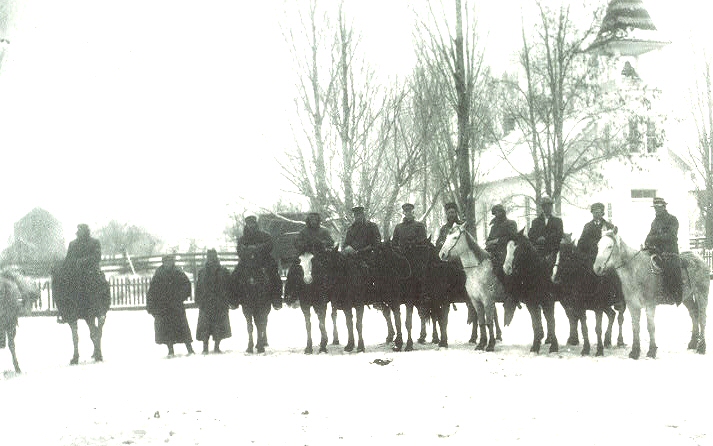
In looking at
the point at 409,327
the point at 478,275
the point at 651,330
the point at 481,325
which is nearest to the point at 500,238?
the point at 478,275

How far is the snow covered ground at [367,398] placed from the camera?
877 cm

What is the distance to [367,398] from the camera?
10562 mm

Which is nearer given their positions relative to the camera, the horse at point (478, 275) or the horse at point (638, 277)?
the horse at point (638, 277)

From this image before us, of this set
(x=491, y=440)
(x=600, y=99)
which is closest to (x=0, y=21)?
(x=491, y=440)

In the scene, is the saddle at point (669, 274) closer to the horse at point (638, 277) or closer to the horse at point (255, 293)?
the horse at point (638, 277)

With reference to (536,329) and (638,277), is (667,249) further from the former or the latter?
(536,329)

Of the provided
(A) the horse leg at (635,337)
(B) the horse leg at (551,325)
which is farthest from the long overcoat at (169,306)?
(A) the horse leg at (635,337)

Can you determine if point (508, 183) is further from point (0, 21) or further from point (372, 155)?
point (0, 21)

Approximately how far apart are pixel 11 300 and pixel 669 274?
407 inches

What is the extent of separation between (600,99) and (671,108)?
4929 millimetres

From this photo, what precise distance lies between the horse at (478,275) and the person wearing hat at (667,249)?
2703 mm

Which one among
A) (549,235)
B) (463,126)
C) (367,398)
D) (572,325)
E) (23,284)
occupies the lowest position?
(367,398)

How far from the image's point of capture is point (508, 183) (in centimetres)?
4494

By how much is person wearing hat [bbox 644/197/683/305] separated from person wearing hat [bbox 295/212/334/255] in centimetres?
541
